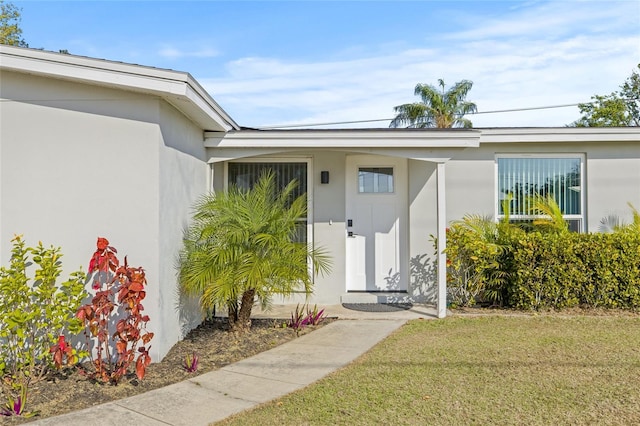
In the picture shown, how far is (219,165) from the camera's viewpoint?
25.8 feet

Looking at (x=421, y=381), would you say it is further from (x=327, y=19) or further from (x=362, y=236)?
(x=327, y=19)

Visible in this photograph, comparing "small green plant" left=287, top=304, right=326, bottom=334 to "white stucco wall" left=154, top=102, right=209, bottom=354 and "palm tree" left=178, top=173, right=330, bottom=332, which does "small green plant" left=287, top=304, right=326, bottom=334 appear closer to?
"palm tree" left=178, top=173, right=330, bottom=332

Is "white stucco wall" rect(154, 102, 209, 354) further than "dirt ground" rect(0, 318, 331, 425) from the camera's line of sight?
Yes

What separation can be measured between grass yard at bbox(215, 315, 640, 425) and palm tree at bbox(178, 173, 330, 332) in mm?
1407

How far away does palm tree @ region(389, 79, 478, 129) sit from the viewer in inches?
1008

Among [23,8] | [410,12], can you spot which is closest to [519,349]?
[410,12]

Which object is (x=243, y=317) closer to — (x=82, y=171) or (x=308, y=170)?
(x=82, y=171)

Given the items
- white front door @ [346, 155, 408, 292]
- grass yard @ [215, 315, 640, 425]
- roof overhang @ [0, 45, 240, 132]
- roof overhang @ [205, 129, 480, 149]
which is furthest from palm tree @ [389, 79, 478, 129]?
roof overhang @ [0, 45, 240, 132]

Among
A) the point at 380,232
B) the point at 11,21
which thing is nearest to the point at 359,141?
the point at 380,232

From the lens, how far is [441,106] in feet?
83.7

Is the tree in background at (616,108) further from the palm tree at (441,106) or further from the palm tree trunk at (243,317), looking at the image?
the palm tree trunk at (243,317)

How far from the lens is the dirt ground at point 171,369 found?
3910mm

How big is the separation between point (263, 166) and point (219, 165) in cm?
72

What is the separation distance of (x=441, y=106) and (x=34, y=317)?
2406 cm
